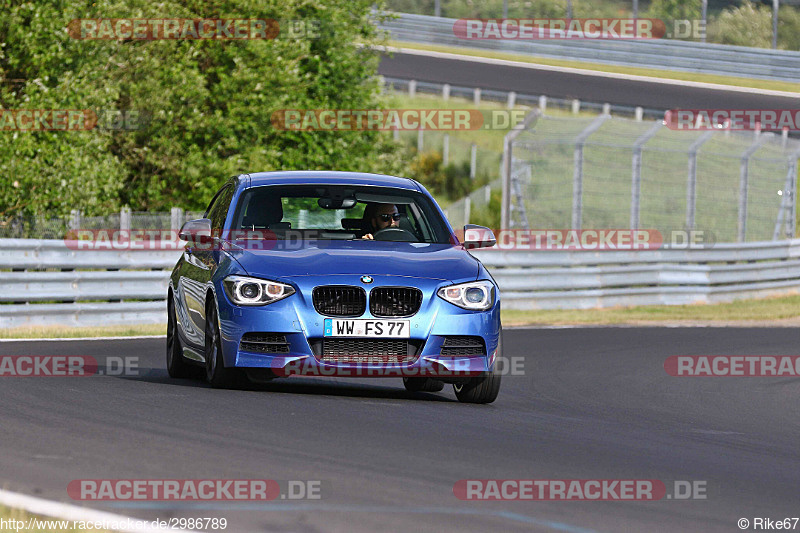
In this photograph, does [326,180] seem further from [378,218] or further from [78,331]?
[78,331]

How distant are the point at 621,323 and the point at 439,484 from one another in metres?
16.1

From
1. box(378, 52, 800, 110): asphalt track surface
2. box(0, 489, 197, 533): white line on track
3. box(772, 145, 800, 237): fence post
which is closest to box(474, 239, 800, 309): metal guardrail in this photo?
box(772, 145, 800, 237): fence post

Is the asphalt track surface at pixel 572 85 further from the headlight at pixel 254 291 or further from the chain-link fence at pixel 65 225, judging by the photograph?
the headlight at pixel 254 291

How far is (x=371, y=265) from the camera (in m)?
9.61

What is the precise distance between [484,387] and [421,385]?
1.16 meters

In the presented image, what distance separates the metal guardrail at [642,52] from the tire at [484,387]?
36.3 meters

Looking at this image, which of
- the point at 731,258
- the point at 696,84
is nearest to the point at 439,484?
the point at 731,258

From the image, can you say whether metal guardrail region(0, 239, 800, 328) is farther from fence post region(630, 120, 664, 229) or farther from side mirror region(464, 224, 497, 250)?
side mirror region(464, 224, 497, 250)

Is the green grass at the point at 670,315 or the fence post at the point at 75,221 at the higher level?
the fence post at the point at 75,221

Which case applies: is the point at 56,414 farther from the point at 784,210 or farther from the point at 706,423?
the point at 784,210

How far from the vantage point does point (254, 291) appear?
9547mm

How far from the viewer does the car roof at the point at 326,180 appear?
10.9m

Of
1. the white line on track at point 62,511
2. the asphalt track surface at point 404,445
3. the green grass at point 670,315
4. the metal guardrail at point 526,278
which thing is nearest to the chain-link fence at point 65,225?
the metal guardrail at point 526,278

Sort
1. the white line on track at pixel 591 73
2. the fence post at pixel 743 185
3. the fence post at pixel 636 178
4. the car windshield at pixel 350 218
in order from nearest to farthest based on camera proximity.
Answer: the car windshield at pixel 350 218 → the fence post at pixel 636 178 → the fence post at pixel 743 185 → the white line on track at pixel 591 73
